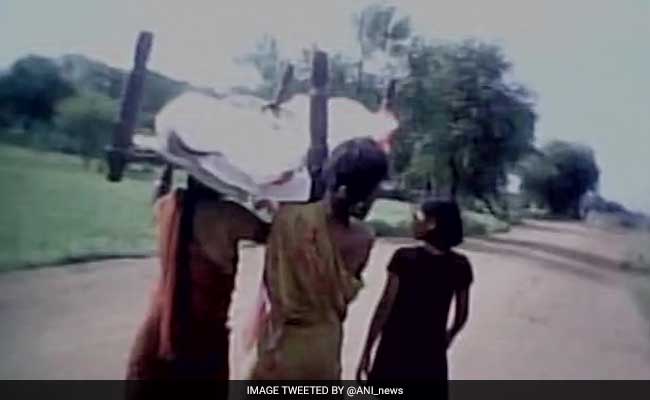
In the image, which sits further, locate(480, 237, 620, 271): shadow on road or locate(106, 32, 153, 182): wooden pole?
locate(480, 237, 620, 271): shadow on road

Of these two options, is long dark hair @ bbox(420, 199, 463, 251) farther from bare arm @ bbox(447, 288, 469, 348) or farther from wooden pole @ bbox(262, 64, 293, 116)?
wooden pole @ bbox(262, 64, 293, 116)

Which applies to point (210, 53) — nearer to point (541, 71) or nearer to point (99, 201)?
point (99, 201)

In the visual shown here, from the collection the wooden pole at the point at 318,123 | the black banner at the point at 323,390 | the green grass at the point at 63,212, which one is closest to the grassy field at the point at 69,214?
the green grass at the point at 63,212

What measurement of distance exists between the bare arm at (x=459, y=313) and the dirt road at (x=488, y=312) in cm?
1

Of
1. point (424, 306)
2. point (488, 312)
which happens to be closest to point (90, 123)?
point (424, 306)

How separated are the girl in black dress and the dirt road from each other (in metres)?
0.02

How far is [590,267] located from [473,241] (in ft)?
0.70

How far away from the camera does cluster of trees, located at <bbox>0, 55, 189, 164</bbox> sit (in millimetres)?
1533

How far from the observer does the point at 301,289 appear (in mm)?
1525

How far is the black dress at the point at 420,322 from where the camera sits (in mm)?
1558

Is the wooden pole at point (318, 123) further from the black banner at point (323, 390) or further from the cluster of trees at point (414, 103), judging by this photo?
the black banner at point (323, 390)

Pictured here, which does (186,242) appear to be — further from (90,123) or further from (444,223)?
(444,223)

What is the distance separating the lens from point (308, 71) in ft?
5.12

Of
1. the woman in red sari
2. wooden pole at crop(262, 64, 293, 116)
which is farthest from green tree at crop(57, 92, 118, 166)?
wooden pole at crop(262, 64, 293, 116)
